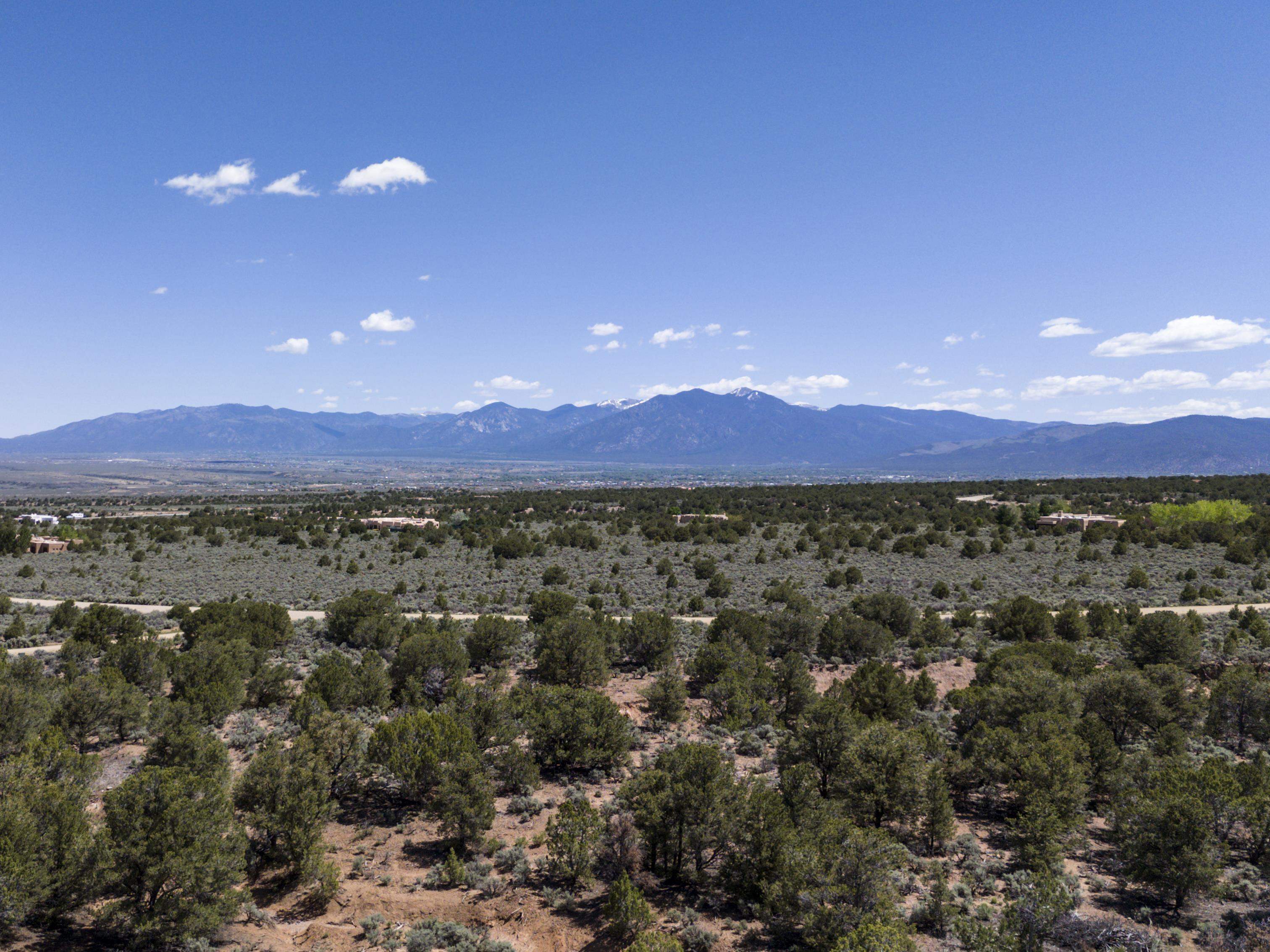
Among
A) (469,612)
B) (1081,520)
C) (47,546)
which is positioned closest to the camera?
(469,612)

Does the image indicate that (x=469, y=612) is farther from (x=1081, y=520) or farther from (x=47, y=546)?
(x=1081, y=520)

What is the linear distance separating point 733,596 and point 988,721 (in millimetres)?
19107

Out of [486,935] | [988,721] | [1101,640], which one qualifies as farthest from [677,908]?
[1101,640]

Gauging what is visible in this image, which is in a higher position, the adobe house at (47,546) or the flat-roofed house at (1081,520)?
the flat-roofed house at (1081,520)

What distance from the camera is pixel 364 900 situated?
1110 cm

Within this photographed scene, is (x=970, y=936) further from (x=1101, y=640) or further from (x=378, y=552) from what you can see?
(x=378, y=552)

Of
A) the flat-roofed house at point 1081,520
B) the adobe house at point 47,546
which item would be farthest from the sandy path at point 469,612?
the adobe house at point 47,546

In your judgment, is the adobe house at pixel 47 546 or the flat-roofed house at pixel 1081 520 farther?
the flat-roofed house at pixel 1081 520

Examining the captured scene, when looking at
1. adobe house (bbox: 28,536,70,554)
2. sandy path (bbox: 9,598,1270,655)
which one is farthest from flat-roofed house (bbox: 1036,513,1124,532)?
adobe house (bbox: 28,536,70,554)

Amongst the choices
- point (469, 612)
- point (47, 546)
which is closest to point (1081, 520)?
point (469, 612)

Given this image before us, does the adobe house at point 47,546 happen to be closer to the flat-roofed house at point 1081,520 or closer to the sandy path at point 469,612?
the sandy path at point 469,612

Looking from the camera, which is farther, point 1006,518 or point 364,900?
point 1006,518

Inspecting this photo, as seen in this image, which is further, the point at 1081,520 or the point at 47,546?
the point at 1081,520

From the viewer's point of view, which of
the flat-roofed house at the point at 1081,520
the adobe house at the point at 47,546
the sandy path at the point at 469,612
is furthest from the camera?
the flat-roofed house at the point at 1081,520
